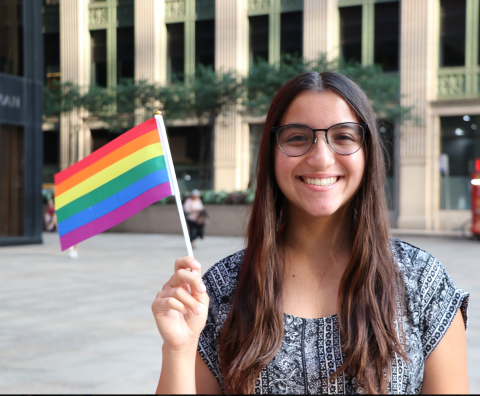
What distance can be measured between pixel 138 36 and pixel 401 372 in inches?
664

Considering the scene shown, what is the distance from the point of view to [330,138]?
180 centimetres

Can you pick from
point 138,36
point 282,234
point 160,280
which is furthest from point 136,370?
point 138,36

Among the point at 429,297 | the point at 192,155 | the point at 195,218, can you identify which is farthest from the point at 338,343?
the point at 192,155

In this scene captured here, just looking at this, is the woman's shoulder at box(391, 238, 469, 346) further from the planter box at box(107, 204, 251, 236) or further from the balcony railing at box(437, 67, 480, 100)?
the balcony railing at box(437, 67, 480, 100)

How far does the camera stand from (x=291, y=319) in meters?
1.82

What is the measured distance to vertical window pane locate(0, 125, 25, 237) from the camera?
18.0 m

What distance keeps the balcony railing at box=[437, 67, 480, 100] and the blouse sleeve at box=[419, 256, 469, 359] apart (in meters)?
26.4

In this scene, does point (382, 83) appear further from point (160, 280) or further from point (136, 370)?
point (136, 370)

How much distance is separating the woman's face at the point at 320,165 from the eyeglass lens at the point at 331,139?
0.6 inches

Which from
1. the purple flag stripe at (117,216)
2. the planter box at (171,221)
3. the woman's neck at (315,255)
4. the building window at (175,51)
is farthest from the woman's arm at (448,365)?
the planter box at (171,221)

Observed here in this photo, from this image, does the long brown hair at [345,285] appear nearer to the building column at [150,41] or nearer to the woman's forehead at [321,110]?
the woman's forehead at [321,110]

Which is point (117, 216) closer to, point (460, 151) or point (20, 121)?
point (20, 121)

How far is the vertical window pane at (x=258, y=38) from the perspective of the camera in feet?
77.7

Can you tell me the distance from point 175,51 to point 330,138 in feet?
72.5
